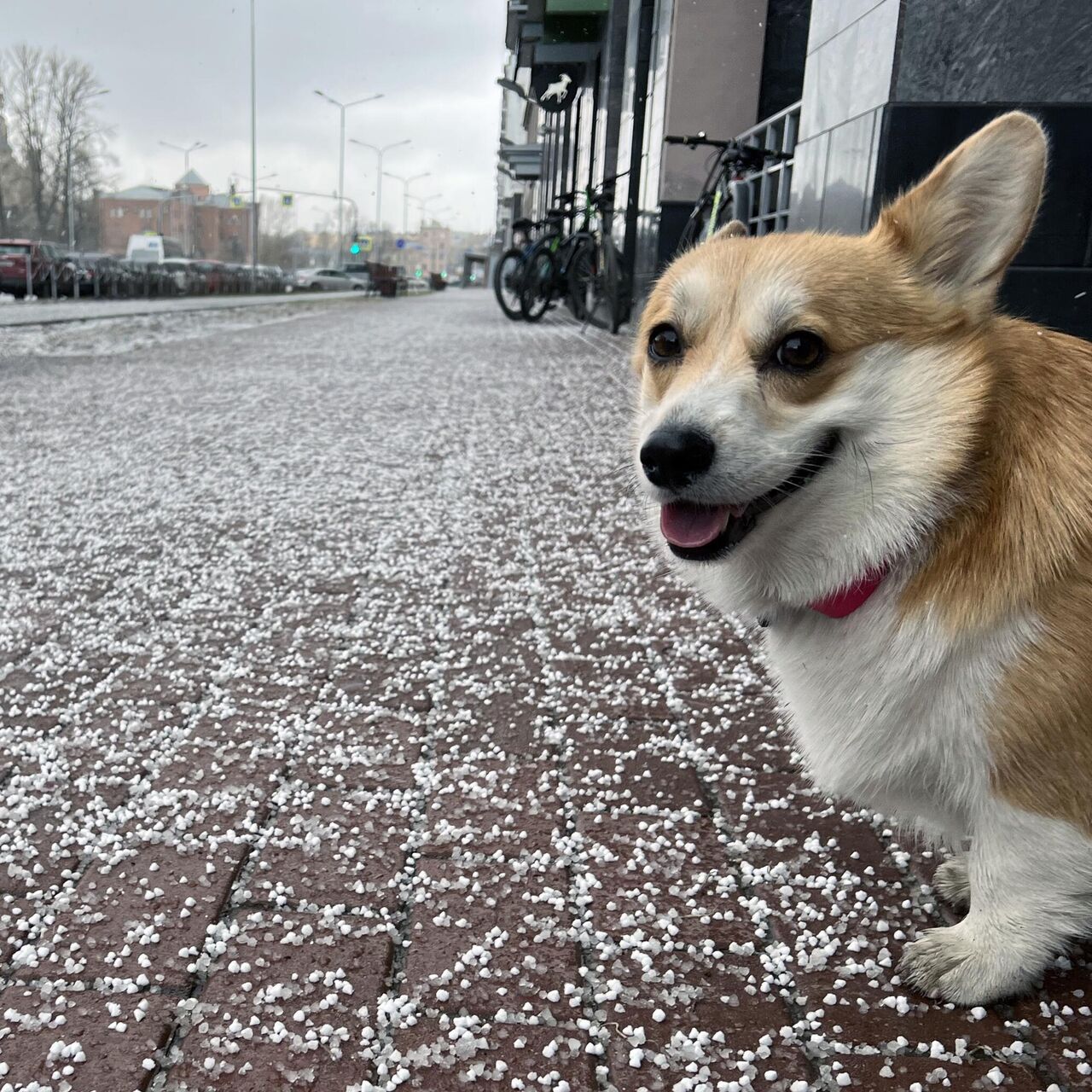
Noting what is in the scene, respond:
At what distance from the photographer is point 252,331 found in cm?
1625

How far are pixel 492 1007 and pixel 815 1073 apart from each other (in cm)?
53

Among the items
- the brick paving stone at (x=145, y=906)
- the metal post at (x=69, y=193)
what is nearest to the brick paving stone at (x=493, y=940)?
the brick paving stone at (x=145, y=906)

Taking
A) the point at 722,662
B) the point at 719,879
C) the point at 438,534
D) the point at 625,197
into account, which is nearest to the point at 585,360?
the point at 625,197

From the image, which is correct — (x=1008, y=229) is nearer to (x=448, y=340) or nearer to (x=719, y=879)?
(x=719, y=879)

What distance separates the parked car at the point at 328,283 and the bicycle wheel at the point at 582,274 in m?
42.6

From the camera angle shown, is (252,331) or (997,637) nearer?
(997,637)

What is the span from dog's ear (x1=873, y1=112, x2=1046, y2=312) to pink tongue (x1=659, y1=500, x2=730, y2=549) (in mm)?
564

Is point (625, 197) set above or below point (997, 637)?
above

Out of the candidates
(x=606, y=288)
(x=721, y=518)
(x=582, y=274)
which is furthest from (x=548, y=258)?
(x=721, y=518)

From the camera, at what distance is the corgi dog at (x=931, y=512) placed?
63.2 inches

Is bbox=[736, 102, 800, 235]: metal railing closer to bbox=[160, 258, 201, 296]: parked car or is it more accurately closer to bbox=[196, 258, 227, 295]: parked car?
bbox=[160, 258, 201, 296]: parked car

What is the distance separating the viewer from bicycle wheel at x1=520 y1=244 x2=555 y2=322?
14875 millimetres

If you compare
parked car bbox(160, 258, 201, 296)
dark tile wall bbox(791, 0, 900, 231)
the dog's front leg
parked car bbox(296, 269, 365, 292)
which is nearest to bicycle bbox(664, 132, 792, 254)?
dark tile wall bbox(791, 0, 900, 231)

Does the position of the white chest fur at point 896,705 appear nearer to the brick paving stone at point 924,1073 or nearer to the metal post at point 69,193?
the brick paving stone at point 924,1073
